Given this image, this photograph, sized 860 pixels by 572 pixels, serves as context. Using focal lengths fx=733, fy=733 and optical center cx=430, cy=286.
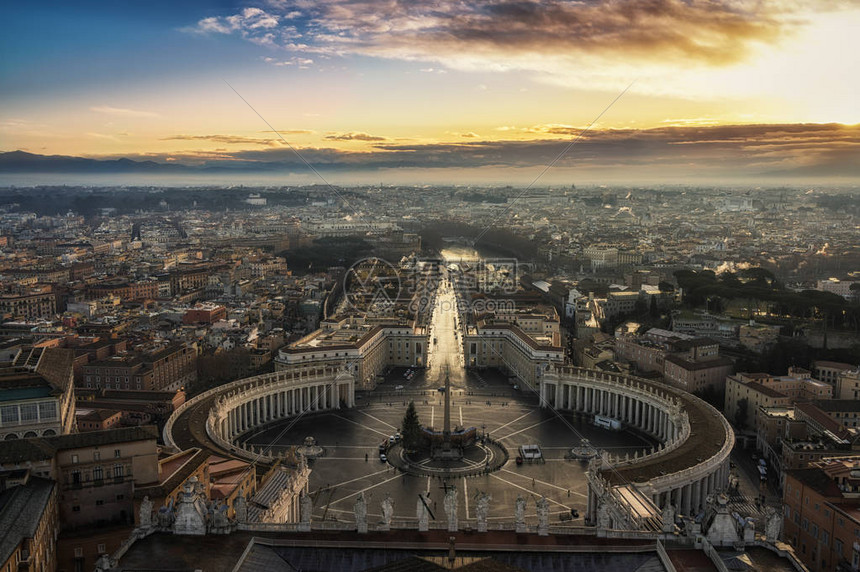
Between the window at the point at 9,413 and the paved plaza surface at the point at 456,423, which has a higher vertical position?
the window at the point at 9,413

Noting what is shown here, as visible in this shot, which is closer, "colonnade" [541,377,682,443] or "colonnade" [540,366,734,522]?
"colonnade" [540,366,734,522]

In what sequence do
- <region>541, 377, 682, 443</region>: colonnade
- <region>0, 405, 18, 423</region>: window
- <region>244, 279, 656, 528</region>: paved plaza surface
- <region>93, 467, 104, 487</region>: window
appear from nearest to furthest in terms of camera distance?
<region>93, 467, 104, 487</region>: window, <region>0, 405, 18, 423</region>: window, <region>244, 279, 656, 528</region>: paved plaza surface, <region>541, 377, 682, 443</region>: colonnade

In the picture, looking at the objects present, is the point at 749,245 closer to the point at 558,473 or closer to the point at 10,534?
the point at 558,473

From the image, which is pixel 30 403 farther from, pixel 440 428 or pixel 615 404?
pixel 615 404

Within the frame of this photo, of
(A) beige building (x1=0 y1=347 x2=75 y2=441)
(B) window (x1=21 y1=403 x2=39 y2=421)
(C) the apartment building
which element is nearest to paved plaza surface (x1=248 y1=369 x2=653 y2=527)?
(C) the apartment building

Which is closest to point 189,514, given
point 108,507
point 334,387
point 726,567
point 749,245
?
point 108,507

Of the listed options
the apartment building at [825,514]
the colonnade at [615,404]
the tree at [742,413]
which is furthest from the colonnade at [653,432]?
the tree at [742,413]

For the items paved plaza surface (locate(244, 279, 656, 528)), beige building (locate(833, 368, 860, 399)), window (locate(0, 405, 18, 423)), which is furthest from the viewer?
beige building (locate(833, 368, 860, 399))

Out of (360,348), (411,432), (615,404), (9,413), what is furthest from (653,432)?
(9,413)

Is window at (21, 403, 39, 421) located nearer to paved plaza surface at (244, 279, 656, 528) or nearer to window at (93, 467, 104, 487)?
window at (93, 467, 104, 487)

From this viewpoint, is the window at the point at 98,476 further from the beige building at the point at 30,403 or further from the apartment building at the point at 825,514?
the apartment building at the point at 825,514
